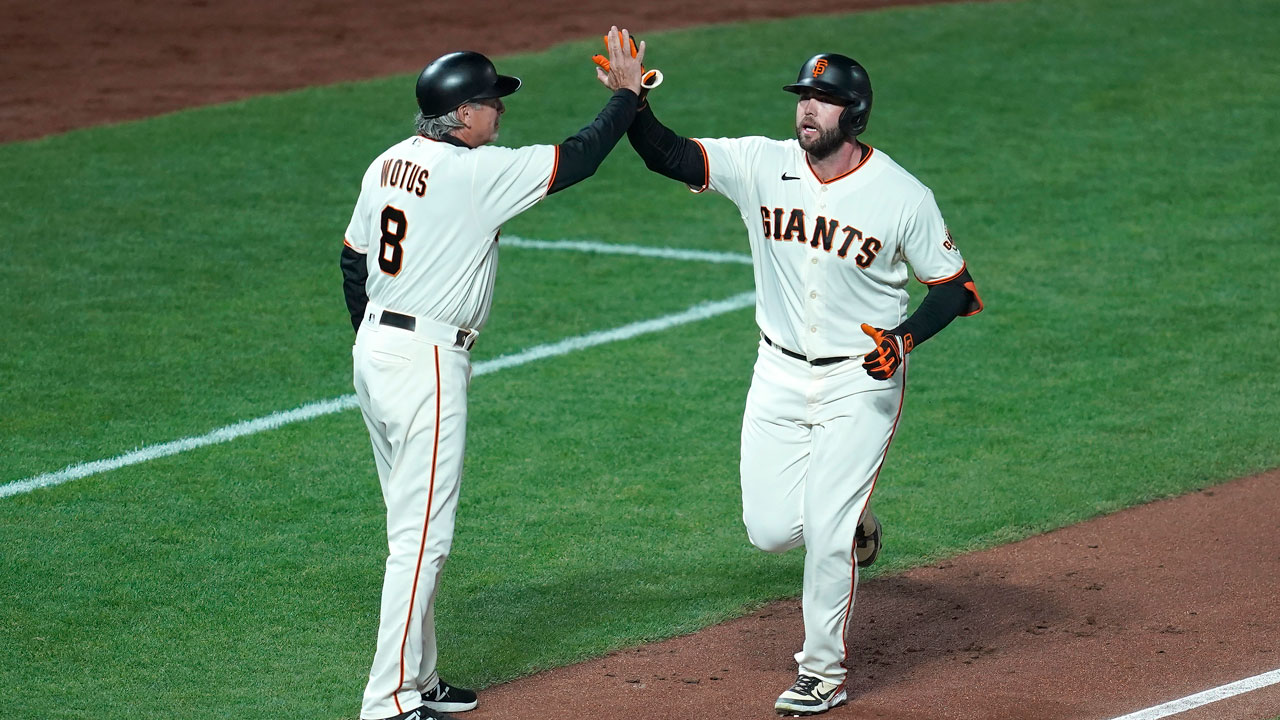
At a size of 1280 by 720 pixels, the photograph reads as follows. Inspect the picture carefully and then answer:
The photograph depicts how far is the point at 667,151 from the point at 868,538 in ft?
4.94

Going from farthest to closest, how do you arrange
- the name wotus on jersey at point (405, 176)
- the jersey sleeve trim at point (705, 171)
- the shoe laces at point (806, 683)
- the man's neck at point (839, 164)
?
the jersey sleeve trim at point (705, 171) < the man's neck at point (839, 164) < the shoe laces at point (806, 683) < the name wotus on jersey at point (405, 176)

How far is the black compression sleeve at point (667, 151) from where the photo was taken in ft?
17.0

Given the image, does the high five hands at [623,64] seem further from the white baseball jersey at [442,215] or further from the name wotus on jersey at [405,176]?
the name wotus on jersey at [405,176]

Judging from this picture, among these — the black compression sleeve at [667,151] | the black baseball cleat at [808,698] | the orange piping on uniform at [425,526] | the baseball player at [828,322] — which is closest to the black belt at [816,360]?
the baseball player at [828,322]

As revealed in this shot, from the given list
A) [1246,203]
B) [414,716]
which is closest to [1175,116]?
[1246,203]

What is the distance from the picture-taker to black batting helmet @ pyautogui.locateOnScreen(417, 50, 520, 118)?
4613 millimetres

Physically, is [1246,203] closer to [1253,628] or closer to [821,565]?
[1253,628]

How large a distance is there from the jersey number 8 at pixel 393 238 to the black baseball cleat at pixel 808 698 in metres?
1.73

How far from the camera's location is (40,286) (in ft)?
31.6

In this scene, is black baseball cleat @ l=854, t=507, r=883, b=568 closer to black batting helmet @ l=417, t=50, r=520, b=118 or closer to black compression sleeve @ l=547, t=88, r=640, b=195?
black compression sleeve @ l=547, t=88, r=640, b=195

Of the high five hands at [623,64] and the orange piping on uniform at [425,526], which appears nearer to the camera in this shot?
the orange piping on uniform at [425,526]

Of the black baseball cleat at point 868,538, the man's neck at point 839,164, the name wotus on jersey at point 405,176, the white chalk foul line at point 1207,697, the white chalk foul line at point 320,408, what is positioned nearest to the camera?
the name wotus on jersey at point 405,176

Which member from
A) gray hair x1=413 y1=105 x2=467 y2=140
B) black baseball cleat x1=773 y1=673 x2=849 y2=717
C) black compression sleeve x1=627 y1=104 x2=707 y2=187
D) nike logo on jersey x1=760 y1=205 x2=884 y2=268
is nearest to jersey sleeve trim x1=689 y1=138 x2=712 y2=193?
black compression sleeve x1=627 y1=104 x2=707 y2=187

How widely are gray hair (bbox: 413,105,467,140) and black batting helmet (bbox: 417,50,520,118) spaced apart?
0.03 meters
